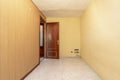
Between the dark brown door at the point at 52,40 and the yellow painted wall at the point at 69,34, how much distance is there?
1.77 ft

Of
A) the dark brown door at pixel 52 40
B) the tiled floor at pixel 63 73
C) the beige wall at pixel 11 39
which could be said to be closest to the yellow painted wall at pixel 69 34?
the dark brown door at pixel 52 40

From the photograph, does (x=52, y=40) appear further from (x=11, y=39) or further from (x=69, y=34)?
(x=11, y=39)

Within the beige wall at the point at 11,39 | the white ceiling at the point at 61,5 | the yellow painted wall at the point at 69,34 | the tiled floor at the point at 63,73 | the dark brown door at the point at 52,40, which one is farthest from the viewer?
the yellow painted wall at the point at 69,34

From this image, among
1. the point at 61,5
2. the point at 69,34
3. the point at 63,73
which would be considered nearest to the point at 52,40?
the point at 69,34

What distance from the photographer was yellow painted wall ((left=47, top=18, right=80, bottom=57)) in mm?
8266

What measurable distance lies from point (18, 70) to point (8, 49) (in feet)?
2.62

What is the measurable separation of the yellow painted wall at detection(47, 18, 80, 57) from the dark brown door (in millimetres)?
541

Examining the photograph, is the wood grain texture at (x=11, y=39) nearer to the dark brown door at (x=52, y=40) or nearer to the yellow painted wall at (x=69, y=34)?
the dark brown door at (x=52, y=40)

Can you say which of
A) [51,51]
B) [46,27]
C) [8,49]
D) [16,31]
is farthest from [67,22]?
[8,49]

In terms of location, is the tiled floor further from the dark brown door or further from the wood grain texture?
the dark brown door

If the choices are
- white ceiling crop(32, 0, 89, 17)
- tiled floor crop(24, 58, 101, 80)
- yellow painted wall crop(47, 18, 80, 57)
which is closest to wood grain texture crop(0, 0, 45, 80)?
tiled floor crop(24, 58, 101, 80)

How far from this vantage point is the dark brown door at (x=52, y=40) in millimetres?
7809

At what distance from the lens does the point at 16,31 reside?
129 inches

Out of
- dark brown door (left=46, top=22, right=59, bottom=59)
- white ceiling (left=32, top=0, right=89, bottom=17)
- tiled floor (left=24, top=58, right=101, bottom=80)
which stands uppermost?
white ceiling (left=32, top=0, right=89, bottom=17)
